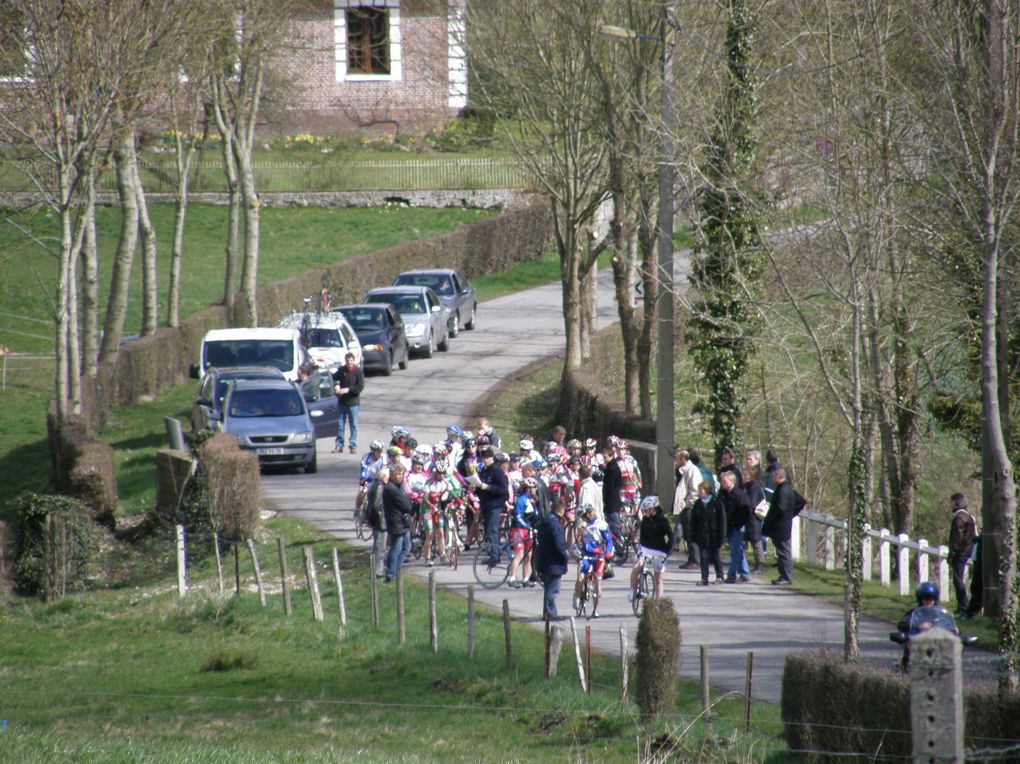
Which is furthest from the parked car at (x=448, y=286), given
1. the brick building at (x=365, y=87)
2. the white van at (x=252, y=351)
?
the brick building at (x=365, y=87)

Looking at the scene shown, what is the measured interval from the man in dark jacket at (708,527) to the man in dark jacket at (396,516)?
11.7 ft

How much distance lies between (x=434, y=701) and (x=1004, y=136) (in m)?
7.16

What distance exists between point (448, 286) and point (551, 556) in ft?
89.1

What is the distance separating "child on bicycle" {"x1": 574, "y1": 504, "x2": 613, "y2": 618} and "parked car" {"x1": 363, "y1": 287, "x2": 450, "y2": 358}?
21.6m

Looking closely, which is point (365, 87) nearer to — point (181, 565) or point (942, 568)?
point (181, 565)

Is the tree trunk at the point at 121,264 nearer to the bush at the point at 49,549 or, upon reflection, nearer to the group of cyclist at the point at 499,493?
the bush at the point at 49,549

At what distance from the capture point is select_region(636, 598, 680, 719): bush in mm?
11969

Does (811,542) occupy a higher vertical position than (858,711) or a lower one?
lower


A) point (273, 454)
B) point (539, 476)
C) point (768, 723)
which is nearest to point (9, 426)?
point (273, 454)

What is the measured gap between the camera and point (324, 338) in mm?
33219

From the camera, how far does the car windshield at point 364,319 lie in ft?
118

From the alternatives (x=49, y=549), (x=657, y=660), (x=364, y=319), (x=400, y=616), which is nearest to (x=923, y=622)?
(x=657, y=660)

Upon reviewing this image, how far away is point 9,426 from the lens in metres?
33.8

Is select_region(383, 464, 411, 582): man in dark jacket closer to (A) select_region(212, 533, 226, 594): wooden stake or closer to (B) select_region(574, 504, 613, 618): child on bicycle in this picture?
(B) select_region(574, 504, 613, 618): child on bicycle
